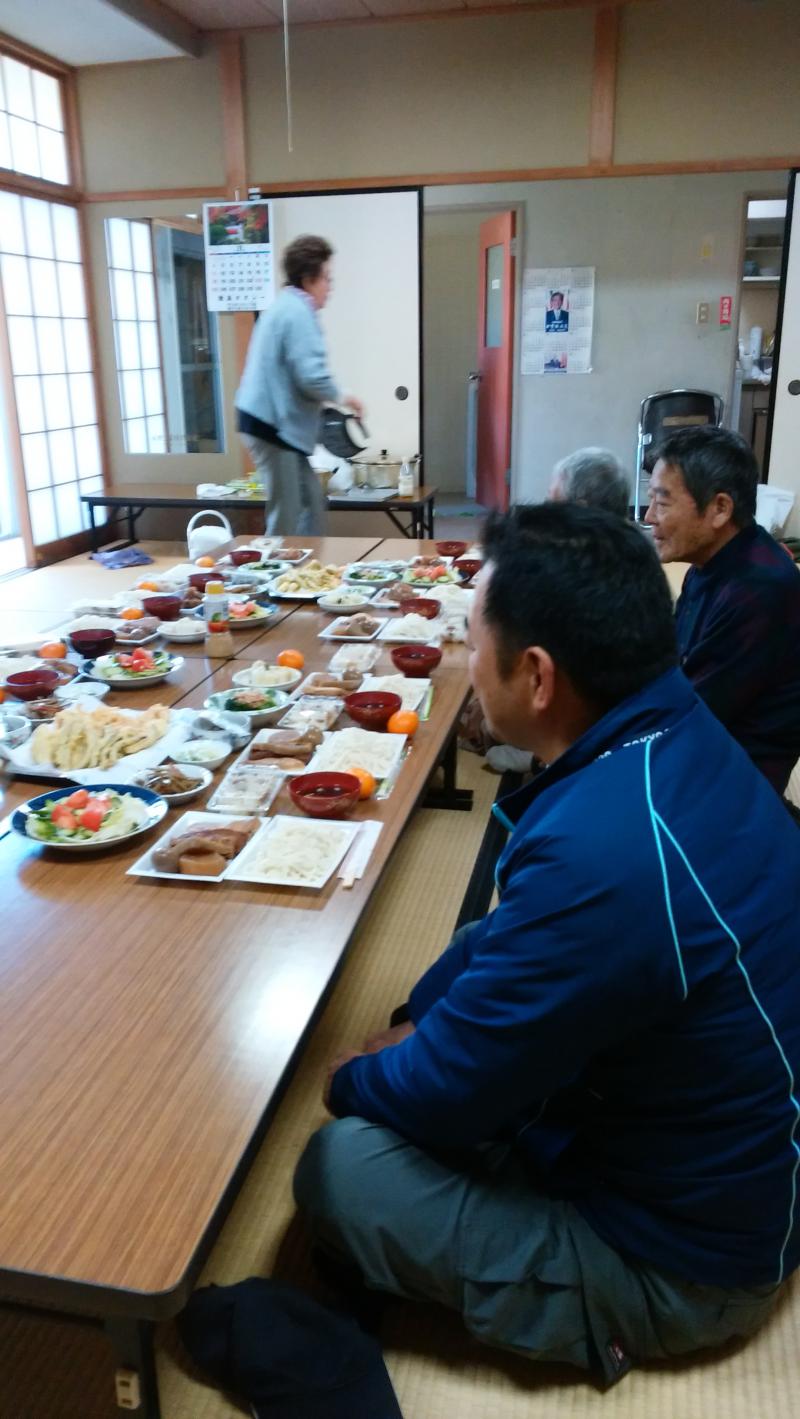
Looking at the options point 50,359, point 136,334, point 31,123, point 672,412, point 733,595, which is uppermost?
point 31,123

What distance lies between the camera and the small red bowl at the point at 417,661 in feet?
7.61

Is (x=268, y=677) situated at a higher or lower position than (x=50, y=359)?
lower

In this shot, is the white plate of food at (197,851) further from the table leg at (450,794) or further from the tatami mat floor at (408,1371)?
the table leg at (450,794)

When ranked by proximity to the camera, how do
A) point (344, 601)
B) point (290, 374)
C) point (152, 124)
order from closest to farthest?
point (344, 601), point (290, 374), point (152, 124)

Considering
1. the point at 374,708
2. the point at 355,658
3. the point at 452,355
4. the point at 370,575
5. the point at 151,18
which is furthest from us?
the point at 452,355

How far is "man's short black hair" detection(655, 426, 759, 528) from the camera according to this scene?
7.17 feet

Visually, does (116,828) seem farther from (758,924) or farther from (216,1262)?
(758,924)

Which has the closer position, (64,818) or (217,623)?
(64,818)

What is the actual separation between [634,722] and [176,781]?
90 cm

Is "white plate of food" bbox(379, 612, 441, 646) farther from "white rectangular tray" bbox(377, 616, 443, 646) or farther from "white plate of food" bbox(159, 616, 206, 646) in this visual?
"white plate of food" bbox(159, 616, 206, 646)

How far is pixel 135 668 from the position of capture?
233cm

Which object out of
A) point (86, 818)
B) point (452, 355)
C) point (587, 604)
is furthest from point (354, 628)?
point (452, 355)

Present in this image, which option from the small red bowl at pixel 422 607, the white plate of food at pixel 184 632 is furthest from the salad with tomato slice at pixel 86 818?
the small red bowl at pixel 422 607

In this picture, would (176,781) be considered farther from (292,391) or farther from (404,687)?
(292,391)
